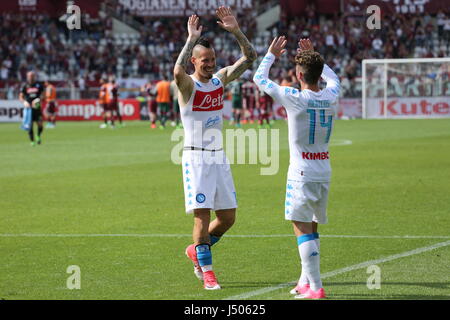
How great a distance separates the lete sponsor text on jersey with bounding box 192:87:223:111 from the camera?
845 cm

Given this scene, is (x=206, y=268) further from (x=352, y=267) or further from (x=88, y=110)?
(x=88, y=110)

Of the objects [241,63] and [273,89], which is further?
[241,63]

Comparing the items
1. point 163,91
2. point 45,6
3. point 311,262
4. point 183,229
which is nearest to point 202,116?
point 311,262

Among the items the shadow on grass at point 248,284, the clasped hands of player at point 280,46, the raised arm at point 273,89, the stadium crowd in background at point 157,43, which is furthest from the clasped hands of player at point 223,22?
the stadium crowd in background at point 157,43

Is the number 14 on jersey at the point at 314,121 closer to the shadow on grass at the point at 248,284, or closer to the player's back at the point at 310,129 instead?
the player's back at the point at 310,129

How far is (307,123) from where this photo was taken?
7797 mm

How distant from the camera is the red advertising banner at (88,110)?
47.2 meters

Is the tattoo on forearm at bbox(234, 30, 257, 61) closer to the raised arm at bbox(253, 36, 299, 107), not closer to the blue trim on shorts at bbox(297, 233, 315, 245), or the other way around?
the raised arm at bbox(253, 36, 299, 107)

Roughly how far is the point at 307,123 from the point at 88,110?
4068 centimetres

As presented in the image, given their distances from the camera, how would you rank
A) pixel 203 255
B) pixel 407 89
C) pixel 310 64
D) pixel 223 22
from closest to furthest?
pixel 310 64
pixel 203 255
pixel 223 22
pixel 407 89

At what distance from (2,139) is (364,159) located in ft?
49.6

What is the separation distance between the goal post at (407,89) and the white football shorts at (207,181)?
35.5 meters
